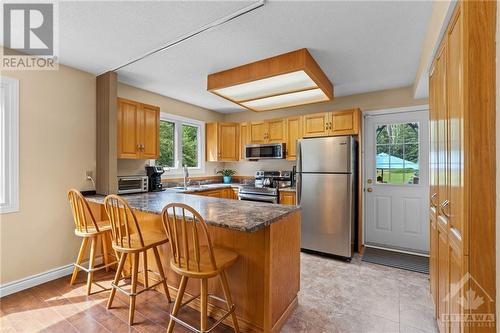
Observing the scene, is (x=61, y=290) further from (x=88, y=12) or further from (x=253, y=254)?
(x=88, y=12)

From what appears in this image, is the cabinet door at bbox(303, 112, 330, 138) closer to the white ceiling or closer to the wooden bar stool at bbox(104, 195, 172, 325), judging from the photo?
the white ceiling

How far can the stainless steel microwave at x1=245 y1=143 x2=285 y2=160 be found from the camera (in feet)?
13.6

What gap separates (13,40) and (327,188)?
3.89 metres

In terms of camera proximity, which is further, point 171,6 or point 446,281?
point 171,6

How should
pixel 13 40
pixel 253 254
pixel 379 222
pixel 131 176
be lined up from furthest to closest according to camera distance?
pixel 379 222, pixel 131 176, pixel 13 40, pixel 253 254

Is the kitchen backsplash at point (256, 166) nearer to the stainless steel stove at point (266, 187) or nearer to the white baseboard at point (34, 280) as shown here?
the stainless steel stove at point (266, 187)

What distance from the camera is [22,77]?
Result: 248 cm

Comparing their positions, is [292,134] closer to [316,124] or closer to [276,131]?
[276,131]

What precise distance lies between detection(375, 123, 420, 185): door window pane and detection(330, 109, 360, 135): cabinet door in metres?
0.58

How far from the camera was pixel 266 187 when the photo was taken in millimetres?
4164

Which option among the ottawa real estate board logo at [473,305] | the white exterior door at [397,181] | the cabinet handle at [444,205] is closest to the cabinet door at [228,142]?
the white exterior door at [397,181]

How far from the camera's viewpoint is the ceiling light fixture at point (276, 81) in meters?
2.43

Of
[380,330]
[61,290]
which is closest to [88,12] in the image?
[61,290]

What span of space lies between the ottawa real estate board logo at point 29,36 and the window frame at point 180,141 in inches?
67.5
